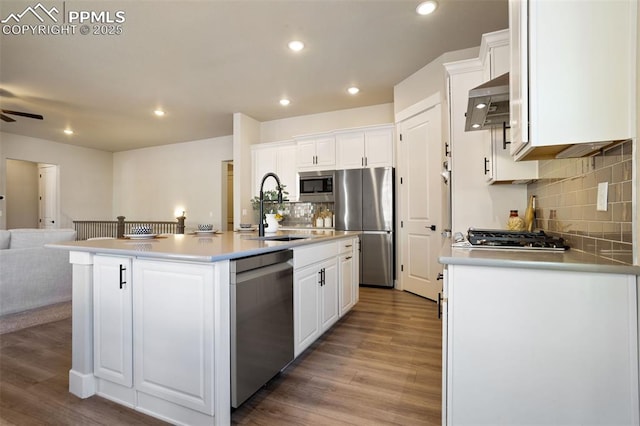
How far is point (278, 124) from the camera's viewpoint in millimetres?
5840

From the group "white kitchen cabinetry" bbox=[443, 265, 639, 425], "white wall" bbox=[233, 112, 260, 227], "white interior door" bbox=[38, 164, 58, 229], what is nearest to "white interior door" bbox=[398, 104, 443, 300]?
"white kitchen cabinetry" bbox=[443, 265, 639, 425]

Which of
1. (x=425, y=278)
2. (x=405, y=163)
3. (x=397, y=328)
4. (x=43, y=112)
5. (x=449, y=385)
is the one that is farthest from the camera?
(x=43, y=112)

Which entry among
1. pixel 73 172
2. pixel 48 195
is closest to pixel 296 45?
pixel 73 172

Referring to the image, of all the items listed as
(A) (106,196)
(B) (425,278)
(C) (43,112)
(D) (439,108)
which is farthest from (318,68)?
(A) (106,196)

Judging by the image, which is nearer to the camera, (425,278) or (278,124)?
(425,278)

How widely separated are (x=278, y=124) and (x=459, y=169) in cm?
410

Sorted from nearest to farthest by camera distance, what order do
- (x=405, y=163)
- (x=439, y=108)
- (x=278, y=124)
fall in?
(x=439, y=108), (x=405, y=163), (x=278, y=124)

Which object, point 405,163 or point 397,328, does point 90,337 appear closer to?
point 397,328

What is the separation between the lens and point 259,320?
163cm

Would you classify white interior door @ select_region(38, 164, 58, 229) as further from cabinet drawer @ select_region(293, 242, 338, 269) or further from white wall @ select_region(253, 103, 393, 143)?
cabinet drawer @ select_region(293, 242, 338, 269)

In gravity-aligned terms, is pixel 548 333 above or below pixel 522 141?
below

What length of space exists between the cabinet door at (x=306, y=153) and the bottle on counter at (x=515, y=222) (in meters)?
3.26

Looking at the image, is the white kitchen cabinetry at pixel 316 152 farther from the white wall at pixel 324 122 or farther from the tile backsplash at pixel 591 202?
the tile backsplash at pixel 591 202

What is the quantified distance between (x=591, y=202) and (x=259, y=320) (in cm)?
170
